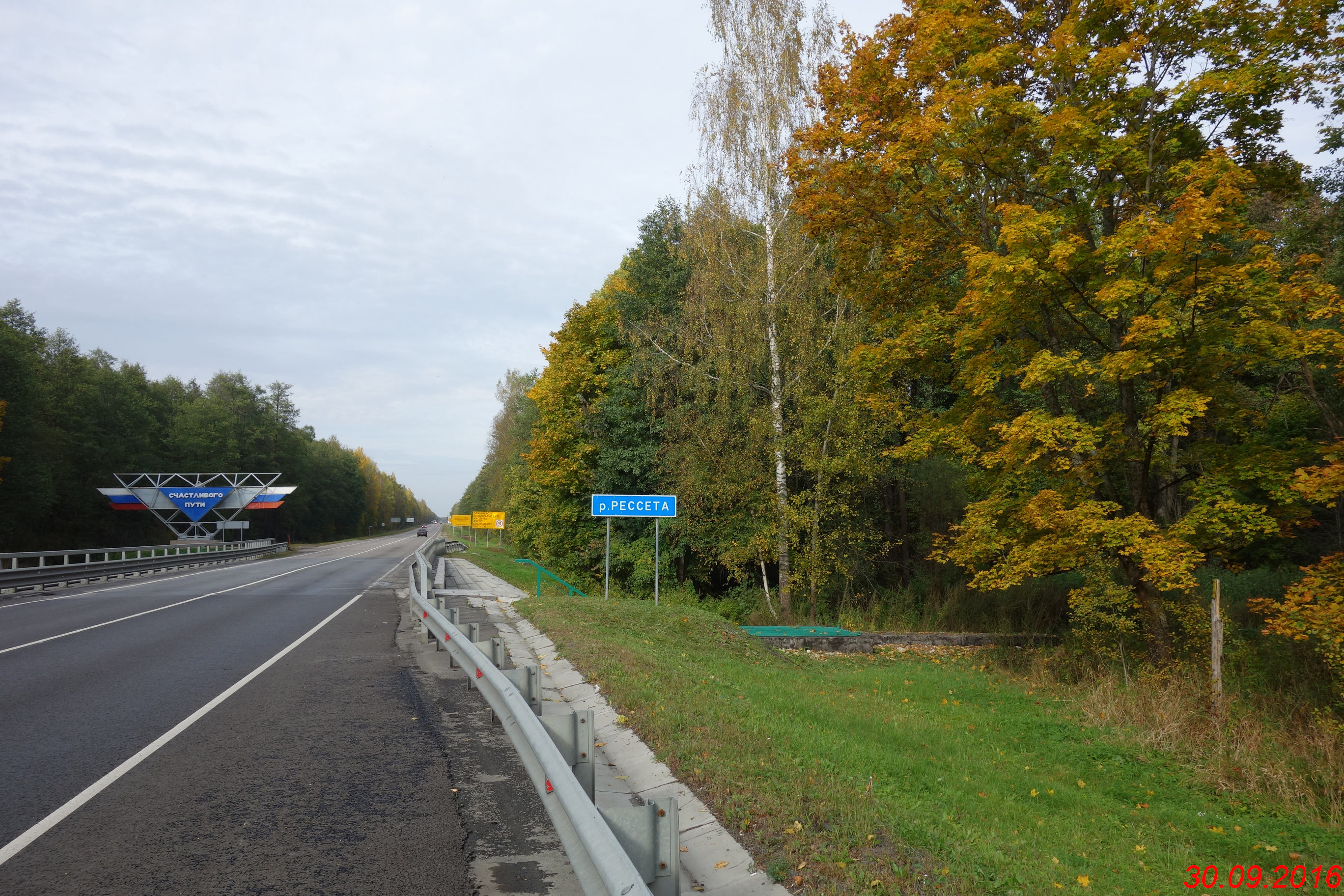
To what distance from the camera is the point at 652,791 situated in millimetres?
5258

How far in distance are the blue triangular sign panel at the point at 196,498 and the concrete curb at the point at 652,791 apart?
49514 millimetres

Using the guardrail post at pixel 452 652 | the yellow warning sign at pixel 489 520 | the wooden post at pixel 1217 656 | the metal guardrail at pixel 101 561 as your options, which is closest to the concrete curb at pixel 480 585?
the yellow warning sign at pixel 489 520

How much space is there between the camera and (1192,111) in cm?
1257

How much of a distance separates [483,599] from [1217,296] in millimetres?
15625

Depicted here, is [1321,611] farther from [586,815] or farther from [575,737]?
[586,815]

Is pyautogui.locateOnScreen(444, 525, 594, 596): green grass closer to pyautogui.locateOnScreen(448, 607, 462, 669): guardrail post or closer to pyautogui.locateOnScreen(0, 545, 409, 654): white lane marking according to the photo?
pyautogui.locateOnScreen(0, 545, 409, 654): white lane marking

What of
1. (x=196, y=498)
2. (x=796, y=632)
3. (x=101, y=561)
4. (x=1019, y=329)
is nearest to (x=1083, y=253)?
(x=1019, y=329)

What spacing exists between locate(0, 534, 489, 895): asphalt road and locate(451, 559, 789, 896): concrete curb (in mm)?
769

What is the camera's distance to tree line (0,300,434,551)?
4525cm

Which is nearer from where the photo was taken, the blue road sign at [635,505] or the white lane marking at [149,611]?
the white lane marking at [149,611]

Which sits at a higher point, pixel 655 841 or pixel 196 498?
pixel 196 498

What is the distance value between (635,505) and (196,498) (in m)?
45.1

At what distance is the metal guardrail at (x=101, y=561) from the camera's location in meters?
22.1

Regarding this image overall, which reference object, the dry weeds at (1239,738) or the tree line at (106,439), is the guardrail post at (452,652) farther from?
the tree line at (106,439)
